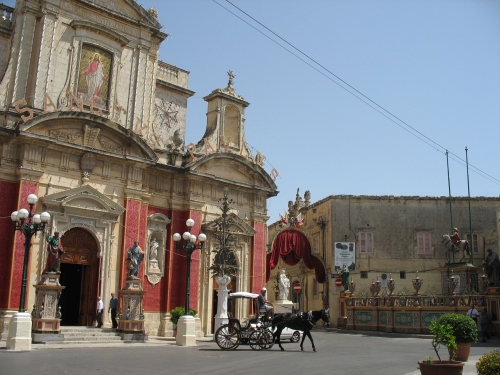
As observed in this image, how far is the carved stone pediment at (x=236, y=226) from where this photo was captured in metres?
27.4

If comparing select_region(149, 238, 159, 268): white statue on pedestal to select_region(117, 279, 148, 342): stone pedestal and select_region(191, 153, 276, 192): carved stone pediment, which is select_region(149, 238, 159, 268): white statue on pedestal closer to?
select_region(191, 153, 276, 192): carved stone pediment

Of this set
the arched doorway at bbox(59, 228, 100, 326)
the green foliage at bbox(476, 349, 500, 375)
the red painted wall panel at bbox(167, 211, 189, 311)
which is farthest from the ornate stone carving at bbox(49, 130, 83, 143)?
the green foliage at bbox(476, 349, 500, 375)

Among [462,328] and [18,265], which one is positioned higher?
[18,265]

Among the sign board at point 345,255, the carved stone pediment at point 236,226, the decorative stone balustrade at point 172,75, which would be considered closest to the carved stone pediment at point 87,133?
the carved stone pediment at point 236,226

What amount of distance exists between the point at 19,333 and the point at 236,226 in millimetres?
13752

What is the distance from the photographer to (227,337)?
17.8 meters

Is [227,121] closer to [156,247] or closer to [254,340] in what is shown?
[156,247]

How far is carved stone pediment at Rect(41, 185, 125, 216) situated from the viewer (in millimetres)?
22109

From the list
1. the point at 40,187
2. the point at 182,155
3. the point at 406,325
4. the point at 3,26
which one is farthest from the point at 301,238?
the point at 3,26

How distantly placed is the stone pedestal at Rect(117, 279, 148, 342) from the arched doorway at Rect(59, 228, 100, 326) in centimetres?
262

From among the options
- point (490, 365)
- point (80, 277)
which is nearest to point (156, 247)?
point (80, 277)

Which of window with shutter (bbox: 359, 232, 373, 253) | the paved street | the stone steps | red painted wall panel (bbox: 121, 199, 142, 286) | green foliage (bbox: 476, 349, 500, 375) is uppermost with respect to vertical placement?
window with shutter (bbox: 359, 232, 373, 253)

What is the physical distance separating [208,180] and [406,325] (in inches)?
501

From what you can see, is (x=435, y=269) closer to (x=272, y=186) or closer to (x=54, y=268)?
(x=272, y=186)
